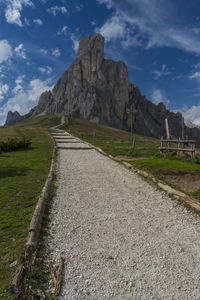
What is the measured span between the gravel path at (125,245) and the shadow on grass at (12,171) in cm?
472

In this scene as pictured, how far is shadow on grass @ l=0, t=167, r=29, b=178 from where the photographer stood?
12664 mm

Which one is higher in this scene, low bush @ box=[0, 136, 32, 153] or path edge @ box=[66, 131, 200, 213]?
low bush @ box=[0, 136, 32, 153]

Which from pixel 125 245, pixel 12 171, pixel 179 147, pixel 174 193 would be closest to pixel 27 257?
pixel 125 245

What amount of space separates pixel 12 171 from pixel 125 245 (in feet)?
35.4

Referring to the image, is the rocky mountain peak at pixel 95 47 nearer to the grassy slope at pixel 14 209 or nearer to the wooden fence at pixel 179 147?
the wooden fence at pixel 179 147

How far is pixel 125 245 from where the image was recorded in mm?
5441

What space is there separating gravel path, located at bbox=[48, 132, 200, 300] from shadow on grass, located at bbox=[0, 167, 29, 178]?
472 cm

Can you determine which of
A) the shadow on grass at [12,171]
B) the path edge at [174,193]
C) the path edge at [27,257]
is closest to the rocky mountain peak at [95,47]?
the shadow on grass at [12,171]

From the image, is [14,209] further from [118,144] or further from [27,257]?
[118,144]

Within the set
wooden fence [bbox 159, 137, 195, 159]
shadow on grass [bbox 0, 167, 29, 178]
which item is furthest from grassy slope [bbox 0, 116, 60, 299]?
wooden fence [bbox 159, 137, 195, 159]

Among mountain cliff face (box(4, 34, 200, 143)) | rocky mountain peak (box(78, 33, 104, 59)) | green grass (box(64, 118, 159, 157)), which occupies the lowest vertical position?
green grass (box(64, 118, 159, 157))

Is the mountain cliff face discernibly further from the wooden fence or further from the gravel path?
the gravel path

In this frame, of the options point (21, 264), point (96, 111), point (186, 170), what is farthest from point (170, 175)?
point (96, 111)

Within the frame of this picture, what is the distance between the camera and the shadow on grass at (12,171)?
41.5ft
